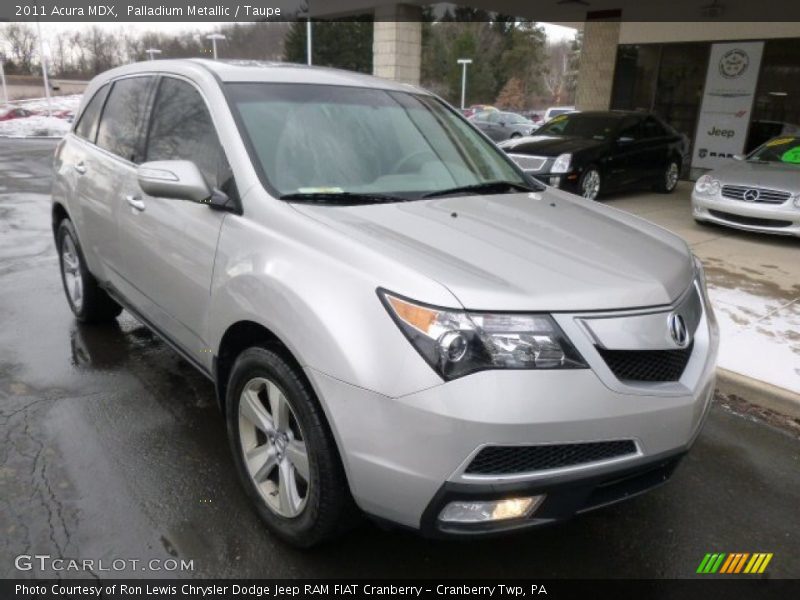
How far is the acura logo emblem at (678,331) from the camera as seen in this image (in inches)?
87.8

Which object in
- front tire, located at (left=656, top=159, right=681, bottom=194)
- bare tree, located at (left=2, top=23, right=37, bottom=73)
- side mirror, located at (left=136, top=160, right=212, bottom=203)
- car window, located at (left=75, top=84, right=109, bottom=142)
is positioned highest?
bare tree, located at (left=2, top=23, right=37, bottom=73)

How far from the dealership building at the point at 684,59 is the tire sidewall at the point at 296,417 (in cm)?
1355

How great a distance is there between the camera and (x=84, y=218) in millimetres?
4160

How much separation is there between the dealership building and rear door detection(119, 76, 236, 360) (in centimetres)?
1243

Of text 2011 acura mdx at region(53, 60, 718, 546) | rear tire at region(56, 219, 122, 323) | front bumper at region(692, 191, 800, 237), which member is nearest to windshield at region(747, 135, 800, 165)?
front bumper at region(692, 191, 800, 237)

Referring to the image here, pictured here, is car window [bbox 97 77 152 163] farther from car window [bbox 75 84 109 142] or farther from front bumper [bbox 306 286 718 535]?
front bumper [bbox 306 286 718 535]

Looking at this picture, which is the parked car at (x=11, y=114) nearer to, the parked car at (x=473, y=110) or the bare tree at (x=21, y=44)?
the bare tree at (x=21, y=44)

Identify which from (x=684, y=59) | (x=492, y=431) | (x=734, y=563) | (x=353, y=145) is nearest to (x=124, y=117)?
(x=353, y=145)

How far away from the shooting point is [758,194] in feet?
27.5

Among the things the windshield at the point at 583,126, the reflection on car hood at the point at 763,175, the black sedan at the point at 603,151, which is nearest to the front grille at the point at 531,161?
the black sedan at the point at 603,151

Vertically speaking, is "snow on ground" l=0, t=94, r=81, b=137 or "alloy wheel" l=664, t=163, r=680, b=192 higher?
"alloy wheel" l=664, t=163, r=680, b=192

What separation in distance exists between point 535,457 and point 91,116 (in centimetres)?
392

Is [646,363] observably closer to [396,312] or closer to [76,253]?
[396,312]

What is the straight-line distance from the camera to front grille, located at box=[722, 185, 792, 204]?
816cm
